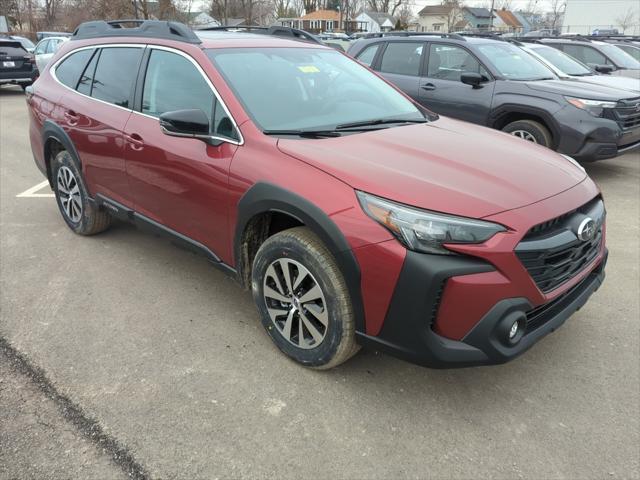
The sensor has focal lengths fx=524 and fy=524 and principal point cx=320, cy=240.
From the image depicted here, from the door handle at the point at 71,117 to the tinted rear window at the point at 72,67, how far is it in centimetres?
27

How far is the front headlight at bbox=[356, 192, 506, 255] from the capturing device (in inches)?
88.1

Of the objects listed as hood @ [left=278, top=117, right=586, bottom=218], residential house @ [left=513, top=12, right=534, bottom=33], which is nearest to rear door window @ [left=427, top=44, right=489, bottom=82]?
hood @ [left=278, top=117, right=586, bottom=218]

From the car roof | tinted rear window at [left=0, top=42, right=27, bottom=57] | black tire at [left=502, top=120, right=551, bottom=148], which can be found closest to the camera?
the car roof

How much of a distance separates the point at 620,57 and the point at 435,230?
11.1 metres

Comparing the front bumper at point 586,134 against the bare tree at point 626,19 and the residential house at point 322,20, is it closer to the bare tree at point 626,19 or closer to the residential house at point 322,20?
the bare tree at point 626,19

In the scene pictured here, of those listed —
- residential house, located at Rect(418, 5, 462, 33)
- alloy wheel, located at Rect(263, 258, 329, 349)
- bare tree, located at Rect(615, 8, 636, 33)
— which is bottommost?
alloy wheel, located at Rect(263, 258, 329, 349)

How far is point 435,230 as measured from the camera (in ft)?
7.36

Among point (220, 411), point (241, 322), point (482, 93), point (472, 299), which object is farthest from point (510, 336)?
point (482, 93)

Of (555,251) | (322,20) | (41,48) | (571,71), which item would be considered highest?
(322,20)

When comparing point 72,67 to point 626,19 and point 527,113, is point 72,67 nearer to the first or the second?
point 527,113

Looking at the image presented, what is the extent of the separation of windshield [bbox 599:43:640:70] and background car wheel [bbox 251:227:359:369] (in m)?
10.7

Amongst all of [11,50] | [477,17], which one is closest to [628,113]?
[11,50]

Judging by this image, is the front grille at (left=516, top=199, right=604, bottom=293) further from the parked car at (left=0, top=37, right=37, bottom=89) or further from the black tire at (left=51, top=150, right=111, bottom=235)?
the parked car at (left=0, top=37, right=37, bottom=89)

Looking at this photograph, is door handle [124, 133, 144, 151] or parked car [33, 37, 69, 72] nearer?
door handle [124, 133, 144, 151]
